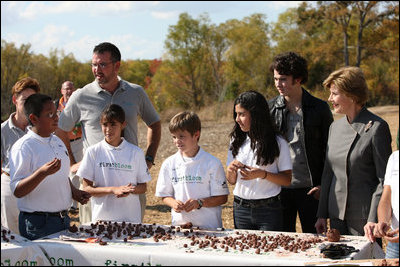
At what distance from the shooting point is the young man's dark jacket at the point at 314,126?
5156 mm

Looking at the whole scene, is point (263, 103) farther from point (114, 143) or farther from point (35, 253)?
point (35, 253)

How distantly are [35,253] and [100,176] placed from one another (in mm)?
1215

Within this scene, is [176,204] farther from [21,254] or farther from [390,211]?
[390,211]

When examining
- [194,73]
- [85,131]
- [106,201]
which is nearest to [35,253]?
[106,201]

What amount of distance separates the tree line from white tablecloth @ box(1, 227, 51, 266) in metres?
27.9

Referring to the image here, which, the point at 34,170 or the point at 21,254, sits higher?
the point at 34,170

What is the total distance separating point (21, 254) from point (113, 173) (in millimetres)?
1300

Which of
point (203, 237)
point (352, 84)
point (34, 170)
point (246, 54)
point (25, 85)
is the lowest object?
point (203, 237)

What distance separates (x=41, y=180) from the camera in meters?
4.30

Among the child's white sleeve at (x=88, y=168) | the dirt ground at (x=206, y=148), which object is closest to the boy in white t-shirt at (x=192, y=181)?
the child's white sleeve at (x=88, y=168)

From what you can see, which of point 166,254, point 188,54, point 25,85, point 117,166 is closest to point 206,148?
point 25,85

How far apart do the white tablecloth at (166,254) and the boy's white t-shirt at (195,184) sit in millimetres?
558

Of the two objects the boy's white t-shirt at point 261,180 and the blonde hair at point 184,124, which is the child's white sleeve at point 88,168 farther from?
the boy's white t-shirt at point 261,180

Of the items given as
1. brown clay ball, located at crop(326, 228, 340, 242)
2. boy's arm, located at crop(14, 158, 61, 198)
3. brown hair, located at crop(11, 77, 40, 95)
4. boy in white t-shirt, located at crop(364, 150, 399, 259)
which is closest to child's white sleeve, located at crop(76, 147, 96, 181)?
boy's arm, located at crop(14, 158, 61, 198)
